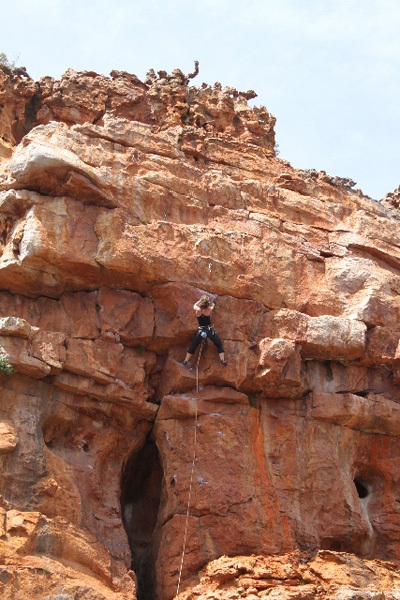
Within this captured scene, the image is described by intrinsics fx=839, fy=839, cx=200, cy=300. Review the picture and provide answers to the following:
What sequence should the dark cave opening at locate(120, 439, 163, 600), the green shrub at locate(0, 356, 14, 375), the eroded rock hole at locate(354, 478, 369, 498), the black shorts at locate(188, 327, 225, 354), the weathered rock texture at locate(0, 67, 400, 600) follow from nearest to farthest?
the weathered rock texture at locate(0, 67, 400, 600), the green shrub at locate(0, 356, 14, 375), the dark cave opening at locate(120, 439, 163, 600), the black shorts at locate(188, 327, 225, 354), the eroded rock hole at locate(354, 478, 369, 498)

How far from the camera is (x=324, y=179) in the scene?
2088 centimetres

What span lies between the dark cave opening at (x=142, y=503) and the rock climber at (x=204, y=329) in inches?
90.9

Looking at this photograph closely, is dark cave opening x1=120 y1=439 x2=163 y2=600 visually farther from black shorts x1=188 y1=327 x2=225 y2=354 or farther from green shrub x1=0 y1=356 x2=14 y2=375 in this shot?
green shrub x1=0 y1=356 x2=14 y2=375

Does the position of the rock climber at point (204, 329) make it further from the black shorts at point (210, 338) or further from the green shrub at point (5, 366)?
the green shrub at point (5, 366)

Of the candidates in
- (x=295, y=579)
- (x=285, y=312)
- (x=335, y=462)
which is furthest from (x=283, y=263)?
(x=295, y=579)

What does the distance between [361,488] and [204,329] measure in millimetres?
4849

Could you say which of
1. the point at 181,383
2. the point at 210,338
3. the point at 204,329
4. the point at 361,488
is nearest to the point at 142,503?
the point at 181,383

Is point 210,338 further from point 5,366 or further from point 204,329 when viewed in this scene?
point 5,366

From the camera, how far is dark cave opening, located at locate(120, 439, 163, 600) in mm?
16188

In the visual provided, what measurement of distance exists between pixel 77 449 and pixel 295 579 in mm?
4695

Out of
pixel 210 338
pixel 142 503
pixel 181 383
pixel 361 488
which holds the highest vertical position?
pixel 210 338

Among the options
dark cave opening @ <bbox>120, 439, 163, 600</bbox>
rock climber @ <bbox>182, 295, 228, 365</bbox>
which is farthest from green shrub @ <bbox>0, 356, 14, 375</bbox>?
rock climber @ <bbox>182, 295, 228, 365</bbox>

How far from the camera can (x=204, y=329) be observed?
16.4 m

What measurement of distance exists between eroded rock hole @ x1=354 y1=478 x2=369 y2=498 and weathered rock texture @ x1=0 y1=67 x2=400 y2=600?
0.05m
